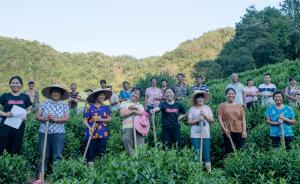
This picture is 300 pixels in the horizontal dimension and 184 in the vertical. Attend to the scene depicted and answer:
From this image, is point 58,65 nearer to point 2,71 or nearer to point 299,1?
point 2,71

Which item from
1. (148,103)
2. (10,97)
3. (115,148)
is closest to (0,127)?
(10,97)

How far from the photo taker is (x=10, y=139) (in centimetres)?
739

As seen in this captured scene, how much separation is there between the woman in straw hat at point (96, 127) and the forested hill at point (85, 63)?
116ft

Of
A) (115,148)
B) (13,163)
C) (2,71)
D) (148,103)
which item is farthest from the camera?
(2,71)

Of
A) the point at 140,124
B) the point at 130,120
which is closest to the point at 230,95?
the point at 140,124

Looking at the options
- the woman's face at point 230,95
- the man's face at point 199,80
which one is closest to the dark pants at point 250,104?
the man's face at point 199,80

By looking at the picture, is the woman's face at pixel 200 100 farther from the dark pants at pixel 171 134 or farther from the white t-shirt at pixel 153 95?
the white t-shirt at pixel 153 95

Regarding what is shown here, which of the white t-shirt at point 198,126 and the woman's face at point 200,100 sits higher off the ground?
the woman's face at point 200,100

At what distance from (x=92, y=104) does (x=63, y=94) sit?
58 centimetres

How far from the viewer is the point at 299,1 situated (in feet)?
185

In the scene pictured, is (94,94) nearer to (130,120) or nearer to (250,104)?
(130,120)

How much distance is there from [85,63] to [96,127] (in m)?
50.6

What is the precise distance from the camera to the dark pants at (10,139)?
285 inches

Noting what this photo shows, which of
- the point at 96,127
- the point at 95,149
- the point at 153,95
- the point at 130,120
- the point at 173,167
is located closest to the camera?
the point at 173,167
